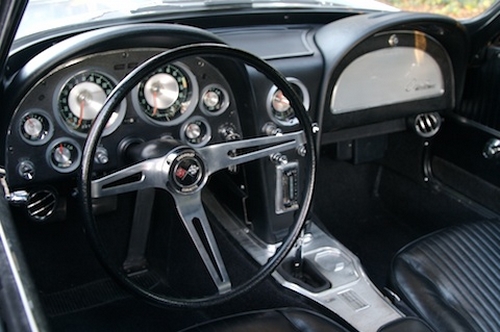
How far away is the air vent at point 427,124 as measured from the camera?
243cm

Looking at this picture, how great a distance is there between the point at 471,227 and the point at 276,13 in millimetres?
1016

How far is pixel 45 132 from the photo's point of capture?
1625 millimetres

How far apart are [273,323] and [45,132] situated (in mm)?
788

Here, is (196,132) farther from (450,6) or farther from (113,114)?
(450,6)

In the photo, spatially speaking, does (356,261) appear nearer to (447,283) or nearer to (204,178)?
(447,283)

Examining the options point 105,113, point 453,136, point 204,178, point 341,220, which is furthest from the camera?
point 341,220

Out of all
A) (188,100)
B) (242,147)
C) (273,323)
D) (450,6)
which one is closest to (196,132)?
(188,100)

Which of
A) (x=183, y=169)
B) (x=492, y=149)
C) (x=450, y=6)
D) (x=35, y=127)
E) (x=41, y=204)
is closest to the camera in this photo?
(x=183, y=169)

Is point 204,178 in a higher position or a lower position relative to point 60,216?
higher

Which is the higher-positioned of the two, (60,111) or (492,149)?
(60,111)

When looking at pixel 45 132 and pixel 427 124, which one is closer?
pixel 45 132

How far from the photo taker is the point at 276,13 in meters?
2.21

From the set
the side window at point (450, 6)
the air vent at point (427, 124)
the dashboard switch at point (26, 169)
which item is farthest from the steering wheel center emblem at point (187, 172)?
the side window at point (450, 6)

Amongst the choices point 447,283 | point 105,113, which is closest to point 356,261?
point 447,283
